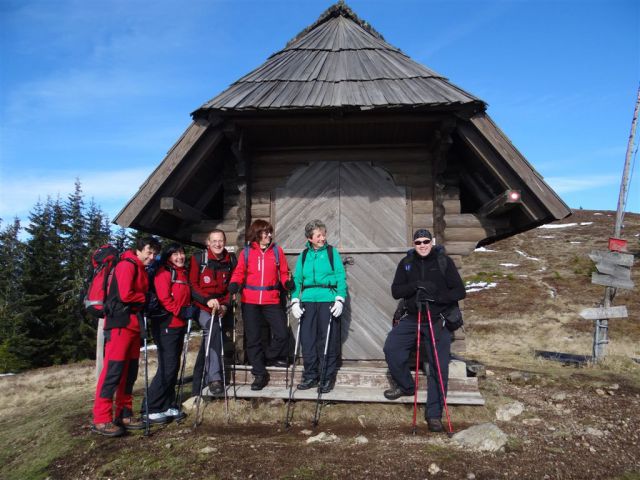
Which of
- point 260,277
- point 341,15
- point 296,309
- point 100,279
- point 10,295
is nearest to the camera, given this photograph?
point 100,279

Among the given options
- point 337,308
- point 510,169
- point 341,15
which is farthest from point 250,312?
point 341,15

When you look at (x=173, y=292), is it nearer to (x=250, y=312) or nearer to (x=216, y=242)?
(x=216, y=242)

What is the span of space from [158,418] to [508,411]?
167 inches

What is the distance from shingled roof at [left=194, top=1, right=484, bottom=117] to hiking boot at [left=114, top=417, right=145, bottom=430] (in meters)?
3.95

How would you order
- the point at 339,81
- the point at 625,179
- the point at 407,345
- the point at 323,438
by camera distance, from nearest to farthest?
the point at 323,438
the point at 407,345
the point at 339,81
the point at 625,179

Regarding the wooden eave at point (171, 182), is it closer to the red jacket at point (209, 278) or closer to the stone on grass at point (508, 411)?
the red jacket at point (209, 278)

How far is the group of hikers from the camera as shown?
4.67 m

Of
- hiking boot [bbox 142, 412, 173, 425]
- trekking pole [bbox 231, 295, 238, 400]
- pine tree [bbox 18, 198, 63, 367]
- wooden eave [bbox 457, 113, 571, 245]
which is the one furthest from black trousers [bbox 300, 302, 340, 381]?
pine tree [bbox 18, 198, 63, 367]

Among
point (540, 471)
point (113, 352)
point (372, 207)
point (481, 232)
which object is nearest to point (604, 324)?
point (481, 232)

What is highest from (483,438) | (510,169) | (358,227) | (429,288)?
(510,169)

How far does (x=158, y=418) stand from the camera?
197 inches

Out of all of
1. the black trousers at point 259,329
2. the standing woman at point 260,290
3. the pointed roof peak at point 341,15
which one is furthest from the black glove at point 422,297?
the pointed roof peak at point 341,15

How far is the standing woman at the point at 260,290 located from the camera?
17.9 feet

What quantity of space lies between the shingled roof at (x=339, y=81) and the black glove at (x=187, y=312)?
261 centimetres
